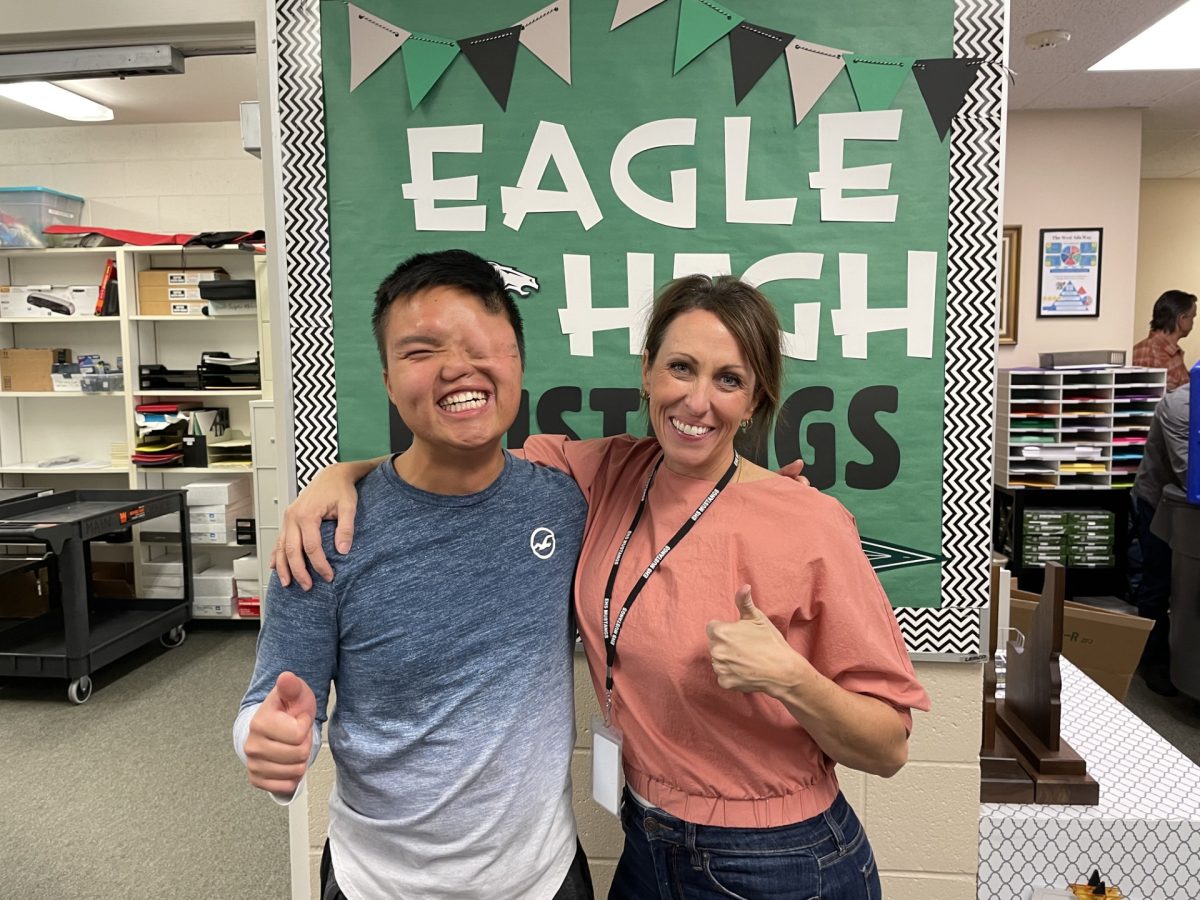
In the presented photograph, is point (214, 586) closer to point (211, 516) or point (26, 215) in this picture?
point (211, 516)

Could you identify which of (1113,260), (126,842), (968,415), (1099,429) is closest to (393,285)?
(968,415)

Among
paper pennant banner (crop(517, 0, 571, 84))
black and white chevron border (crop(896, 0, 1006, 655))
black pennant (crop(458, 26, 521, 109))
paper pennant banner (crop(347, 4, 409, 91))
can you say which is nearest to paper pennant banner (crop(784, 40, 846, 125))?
black and white chevron border (crop(896, 0, 1006, 655))

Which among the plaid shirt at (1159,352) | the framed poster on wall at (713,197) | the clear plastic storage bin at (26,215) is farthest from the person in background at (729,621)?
the plaid shirt at (1159,352)

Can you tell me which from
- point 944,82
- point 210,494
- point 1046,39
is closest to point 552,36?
point 944,82

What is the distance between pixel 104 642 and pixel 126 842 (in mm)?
1582

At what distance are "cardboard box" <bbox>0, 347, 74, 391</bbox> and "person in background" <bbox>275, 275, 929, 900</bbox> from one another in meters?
5.04

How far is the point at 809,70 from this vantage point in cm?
151

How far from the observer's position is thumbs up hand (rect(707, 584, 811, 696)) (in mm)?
918

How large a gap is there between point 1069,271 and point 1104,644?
340cm

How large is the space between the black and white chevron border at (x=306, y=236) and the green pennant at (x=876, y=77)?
1.06 meters

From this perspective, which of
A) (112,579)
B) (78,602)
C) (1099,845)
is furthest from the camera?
(112,579)

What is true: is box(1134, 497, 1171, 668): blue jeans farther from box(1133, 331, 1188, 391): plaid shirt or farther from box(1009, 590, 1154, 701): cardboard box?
box(1009, 590, 1154, 701): cardboard box

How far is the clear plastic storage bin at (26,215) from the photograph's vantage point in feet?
15.7

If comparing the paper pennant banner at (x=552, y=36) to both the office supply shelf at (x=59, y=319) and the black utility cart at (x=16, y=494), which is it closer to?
the black utility cart at (x=16, y=494)
